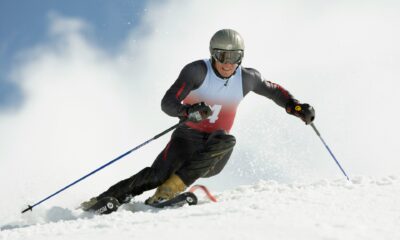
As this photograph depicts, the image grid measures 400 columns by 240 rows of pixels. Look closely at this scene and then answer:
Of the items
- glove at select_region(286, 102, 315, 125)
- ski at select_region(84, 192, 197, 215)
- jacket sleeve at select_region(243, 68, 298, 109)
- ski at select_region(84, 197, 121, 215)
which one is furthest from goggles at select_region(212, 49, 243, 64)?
ski at select_region(84, 197, 121, 215)

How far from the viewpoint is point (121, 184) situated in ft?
18.9

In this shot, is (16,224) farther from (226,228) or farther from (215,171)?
(226,228)

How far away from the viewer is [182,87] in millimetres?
5652

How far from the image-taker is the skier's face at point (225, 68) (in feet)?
19.0

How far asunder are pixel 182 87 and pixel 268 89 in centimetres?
127

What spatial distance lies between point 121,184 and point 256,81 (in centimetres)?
201

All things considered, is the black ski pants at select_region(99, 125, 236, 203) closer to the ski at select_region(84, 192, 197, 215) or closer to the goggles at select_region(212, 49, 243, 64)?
the ski at select_region(84, 192, 197, 215)

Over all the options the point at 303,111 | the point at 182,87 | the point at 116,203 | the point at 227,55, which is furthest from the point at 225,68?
the point at 116,203

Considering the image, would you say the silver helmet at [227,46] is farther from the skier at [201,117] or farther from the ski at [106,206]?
the ski at [106,206]

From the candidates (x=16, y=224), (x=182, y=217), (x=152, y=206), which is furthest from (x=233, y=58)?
(x=16, y=224)

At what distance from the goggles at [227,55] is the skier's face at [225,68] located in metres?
0.07

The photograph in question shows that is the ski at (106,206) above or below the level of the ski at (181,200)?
above

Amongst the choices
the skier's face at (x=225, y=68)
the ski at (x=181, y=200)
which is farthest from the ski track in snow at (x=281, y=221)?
the skier's face at (x=225, y=68)

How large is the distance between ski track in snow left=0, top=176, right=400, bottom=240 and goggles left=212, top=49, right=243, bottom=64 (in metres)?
1.60
